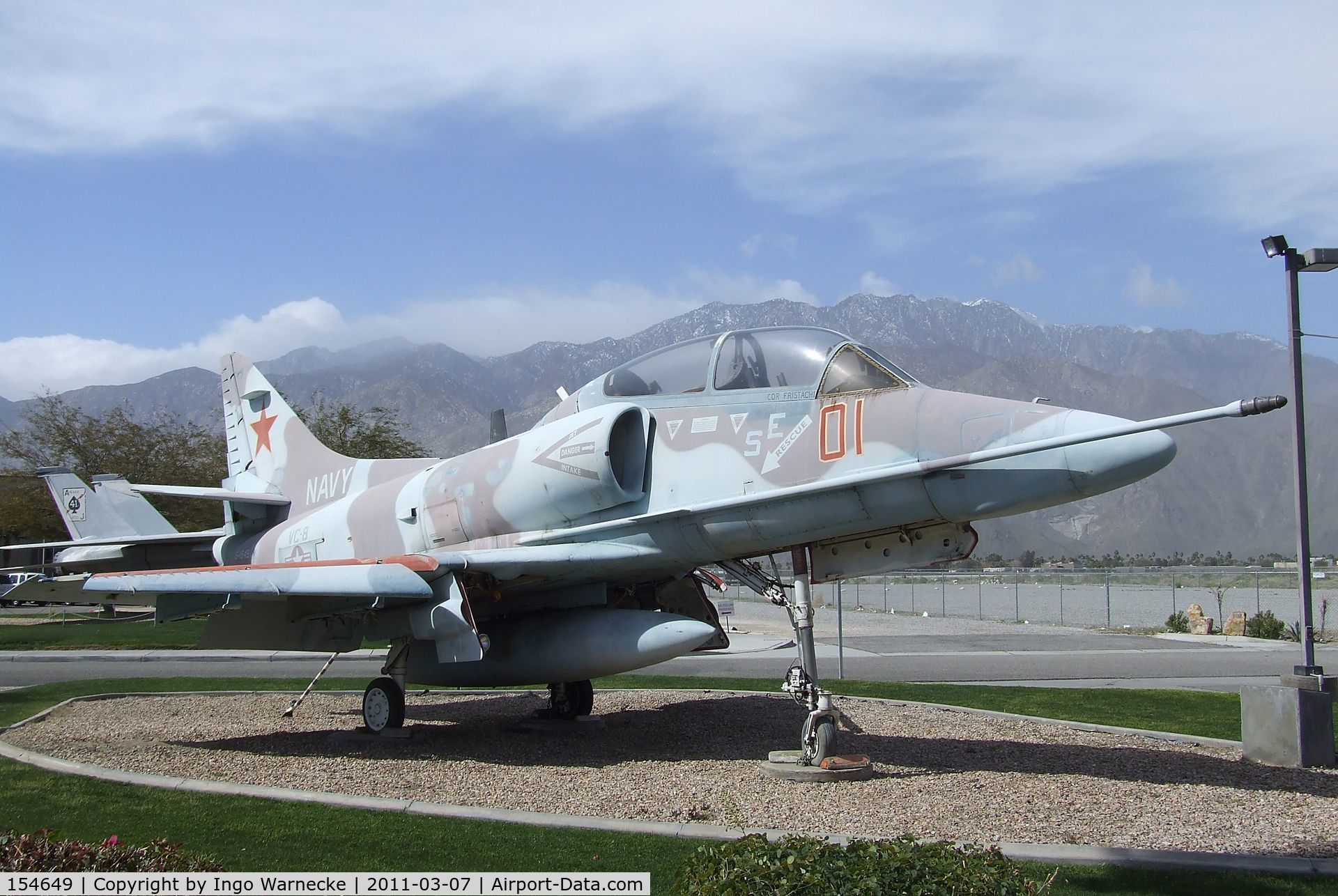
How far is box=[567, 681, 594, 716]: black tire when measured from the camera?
522 inches

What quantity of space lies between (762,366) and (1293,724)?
5932 mm

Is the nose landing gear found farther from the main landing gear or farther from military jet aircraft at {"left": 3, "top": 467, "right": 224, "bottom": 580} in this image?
military jet aircraft at {"left": 3, "top": 467, "right": 224, "bottom": 580}

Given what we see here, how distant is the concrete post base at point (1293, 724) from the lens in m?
9.88

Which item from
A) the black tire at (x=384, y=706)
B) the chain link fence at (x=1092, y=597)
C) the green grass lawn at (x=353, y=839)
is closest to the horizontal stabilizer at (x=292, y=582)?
the green grass lawn at (x=353, y=839)

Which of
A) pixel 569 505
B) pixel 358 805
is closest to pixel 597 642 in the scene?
pixel 569 505

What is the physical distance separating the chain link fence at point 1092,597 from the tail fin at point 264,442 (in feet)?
78.0

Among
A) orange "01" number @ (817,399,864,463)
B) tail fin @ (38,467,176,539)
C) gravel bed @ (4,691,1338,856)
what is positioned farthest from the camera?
tail fin @ (38,467,176,539)

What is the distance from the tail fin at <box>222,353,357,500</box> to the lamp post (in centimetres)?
1169

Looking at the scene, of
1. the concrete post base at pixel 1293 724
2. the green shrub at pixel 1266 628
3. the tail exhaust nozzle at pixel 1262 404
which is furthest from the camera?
the green shrub at pixel 1266 628

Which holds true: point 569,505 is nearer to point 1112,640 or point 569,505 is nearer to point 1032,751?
point 1032,751

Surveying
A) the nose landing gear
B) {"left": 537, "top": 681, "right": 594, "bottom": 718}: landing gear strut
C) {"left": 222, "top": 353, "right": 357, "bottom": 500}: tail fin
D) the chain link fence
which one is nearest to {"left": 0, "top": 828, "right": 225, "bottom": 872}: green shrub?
the nose landing gear

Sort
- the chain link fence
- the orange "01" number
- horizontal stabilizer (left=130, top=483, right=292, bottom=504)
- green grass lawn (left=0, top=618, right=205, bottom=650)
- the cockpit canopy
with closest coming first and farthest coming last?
the orange "01" number
the cockpit canopy
horizontal stabilizer (left=130, top=483, right=292, bottom=504)
green grass lawn (left=0, top=618, right=205, bottom=650)
the chain link fence

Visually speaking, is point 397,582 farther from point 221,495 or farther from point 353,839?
point 221,495

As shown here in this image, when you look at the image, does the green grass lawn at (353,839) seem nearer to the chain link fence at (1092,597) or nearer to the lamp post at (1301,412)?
the lamp post at (1301,412)
